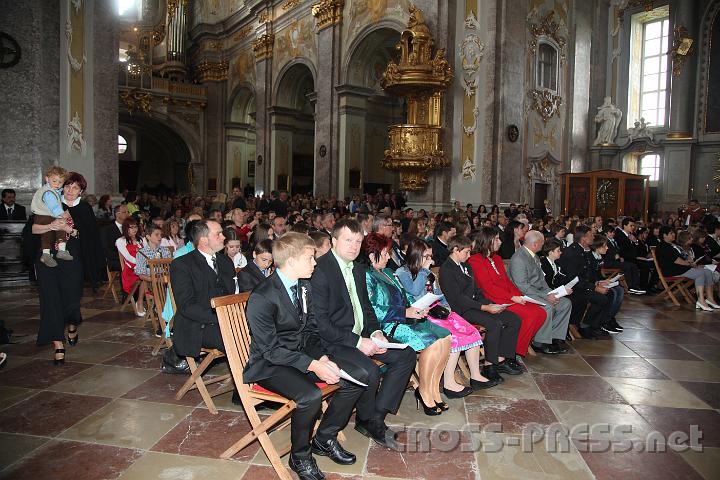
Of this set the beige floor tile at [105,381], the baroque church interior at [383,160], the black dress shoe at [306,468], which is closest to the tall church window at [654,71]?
the baroque church interior at [383,160]

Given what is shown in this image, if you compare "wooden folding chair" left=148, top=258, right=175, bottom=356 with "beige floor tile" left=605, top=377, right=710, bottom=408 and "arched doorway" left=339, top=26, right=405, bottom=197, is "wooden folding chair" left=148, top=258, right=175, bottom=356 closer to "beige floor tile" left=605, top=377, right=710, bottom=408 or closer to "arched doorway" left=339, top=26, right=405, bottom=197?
"beige floor tile" left=605, top=377, right=710, bottom=408

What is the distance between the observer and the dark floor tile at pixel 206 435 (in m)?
3.27

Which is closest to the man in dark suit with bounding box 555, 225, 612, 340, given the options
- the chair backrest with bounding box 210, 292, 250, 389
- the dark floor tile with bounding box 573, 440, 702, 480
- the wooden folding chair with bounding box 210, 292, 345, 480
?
the dark floor tile with bounding box 573, 440, 702, 480

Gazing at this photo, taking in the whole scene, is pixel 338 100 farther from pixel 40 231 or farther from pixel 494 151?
pixel 40 231

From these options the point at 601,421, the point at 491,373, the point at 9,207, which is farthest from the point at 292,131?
the point at 601,421

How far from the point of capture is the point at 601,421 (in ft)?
12.7

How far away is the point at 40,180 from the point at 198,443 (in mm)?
7148

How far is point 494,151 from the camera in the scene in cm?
1405

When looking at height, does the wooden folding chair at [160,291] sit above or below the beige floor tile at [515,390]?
above

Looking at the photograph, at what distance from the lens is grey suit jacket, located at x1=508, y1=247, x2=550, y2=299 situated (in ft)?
18.2

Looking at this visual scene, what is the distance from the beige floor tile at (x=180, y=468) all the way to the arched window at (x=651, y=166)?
19410 mm

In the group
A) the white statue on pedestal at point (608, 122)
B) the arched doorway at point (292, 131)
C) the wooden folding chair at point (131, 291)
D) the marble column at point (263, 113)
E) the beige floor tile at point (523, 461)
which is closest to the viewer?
the beige floor tile at point (523, 461)

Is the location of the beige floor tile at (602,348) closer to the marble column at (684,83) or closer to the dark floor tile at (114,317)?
the dark floor tile at (114,317)

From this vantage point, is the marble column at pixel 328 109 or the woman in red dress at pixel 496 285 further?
the marble column at pixel 328 109
